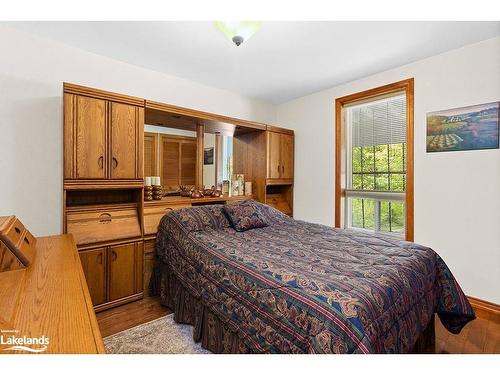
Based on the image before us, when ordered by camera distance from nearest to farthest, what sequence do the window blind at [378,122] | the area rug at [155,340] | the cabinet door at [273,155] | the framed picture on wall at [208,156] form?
the area rug at [155,340] → the window blind at [378,122] → the framed picture on wall at [208,156] → the cabinet door at [273,155]

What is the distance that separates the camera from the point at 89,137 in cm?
220

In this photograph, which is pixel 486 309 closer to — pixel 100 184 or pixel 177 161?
pixel 177 161

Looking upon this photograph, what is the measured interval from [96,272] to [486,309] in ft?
11.7

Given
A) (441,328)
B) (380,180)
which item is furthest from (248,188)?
(441,328)

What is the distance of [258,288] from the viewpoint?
1.36 metres

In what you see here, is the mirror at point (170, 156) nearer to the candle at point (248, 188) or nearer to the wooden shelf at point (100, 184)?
the wooden shelf at point (100, 184)

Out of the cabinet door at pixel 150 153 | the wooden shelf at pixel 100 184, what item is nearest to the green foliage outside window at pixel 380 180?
the cabinet door at pixel 150 153

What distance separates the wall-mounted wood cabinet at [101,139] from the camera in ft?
6.91

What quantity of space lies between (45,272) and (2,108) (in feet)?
6.13

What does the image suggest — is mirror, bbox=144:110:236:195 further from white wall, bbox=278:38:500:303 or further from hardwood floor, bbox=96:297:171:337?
white wall, bbox=278:38:500:303

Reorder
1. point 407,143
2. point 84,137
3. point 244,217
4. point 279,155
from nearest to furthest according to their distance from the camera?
point 84,137 < point 244,217 < point 407,143 < point 279,155

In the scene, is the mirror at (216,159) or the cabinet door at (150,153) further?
the mirror at (216,159)

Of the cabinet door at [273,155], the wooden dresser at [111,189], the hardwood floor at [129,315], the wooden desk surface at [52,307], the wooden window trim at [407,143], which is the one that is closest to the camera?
the wooden desk surface at [52,307]
